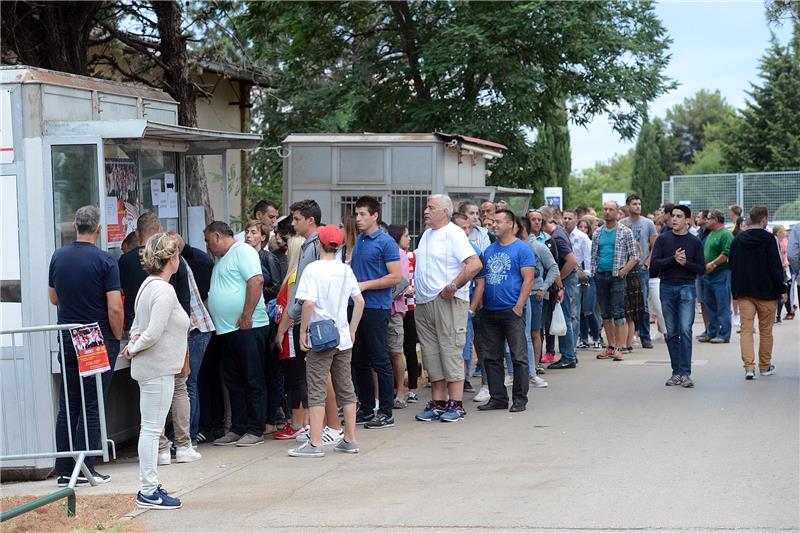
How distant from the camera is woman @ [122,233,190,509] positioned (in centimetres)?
706

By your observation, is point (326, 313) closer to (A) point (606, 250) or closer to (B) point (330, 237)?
(B) point (330, 237)

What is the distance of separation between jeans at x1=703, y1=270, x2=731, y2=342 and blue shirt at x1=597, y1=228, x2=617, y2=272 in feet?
8.06

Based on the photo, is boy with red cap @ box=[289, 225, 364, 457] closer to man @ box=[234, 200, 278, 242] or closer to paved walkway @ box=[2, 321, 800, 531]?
paved walkway @ box=[2, 321, 800, 531]

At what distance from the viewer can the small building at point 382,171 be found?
618 inches

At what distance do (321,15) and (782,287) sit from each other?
1452 cm

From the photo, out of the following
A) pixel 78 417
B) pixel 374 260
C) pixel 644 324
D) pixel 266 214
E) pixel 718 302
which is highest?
pixel 266 214

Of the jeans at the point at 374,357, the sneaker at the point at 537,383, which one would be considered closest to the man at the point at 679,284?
the sneaker at the point at 537,383

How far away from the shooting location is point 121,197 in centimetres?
960

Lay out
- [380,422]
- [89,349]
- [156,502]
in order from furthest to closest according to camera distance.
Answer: [380,422] < [89,349] < [156,502]

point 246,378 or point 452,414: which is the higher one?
point 246,378

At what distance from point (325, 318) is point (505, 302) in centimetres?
257

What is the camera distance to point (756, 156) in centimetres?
5159

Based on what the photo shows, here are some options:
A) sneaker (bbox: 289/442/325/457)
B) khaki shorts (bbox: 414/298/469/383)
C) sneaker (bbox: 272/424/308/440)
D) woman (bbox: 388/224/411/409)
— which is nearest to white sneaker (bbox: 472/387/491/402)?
woman (bbox: 388/224/411/409)

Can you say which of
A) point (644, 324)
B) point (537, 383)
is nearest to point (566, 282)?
point (644, 324)
